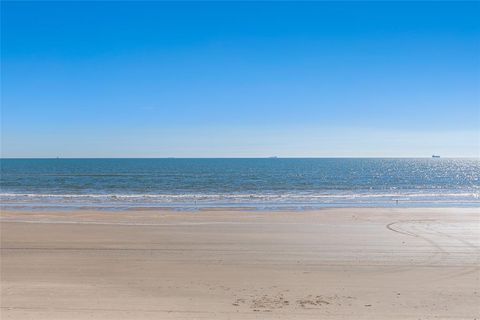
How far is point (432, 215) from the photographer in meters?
25.0

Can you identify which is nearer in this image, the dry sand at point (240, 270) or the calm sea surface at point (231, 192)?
the dry sand at point (240, 270)

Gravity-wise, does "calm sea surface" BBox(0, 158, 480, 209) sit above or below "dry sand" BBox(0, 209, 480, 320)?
below

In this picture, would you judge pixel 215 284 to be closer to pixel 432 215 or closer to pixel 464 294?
pixel 464 294

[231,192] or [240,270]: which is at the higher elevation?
[240,270]

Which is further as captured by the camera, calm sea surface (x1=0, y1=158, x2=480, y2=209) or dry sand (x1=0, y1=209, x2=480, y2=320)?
calm sea surface (x1=0, y1=158, x2=480, y2=209)

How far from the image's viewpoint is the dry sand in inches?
355

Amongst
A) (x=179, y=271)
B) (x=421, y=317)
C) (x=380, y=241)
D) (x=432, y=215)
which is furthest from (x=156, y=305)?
(x=432, y=215)

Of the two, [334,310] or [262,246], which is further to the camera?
[262,246]

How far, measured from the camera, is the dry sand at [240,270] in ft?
29.6

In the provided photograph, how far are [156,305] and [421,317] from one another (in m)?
5.32

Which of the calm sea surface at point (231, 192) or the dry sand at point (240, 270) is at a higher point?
the dry sand at point (240, 270)

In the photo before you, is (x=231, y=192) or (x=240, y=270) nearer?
(x=240, y=270)

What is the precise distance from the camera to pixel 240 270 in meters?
12.2

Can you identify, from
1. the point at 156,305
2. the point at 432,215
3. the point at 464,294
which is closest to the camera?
the point at 156,305
